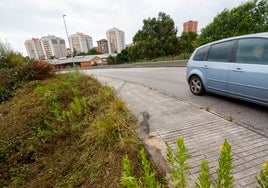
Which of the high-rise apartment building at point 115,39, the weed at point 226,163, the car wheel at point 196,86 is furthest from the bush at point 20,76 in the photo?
the high-rise apartment building at point 115,39

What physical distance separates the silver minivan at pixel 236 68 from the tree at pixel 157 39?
2850 centimetres

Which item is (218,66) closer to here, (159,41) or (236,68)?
(236,68)

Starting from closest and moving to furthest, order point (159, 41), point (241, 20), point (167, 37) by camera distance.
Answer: point (241, 20), point (159, 41), point (167, 37)

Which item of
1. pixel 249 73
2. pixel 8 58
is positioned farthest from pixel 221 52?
pixel 8 58

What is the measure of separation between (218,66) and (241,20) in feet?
67.2

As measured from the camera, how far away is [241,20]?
2028 centimetres

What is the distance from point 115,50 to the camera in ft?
351

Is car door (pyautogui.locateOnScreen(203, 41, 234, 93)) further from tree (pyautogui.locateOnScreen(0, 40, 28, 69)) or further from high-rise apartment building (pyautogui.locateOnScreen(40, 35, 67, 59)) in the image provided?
high-rise apartment building (pyautogui.locateOnScreen(40, 35, 67, 59))

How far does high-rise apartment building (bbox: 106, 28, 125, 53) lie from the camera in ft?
339

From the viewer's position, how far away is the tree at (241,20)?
62.9 ft

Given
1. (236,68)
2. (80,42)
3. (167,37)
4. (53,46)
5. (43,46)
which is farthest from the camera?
(80,42)

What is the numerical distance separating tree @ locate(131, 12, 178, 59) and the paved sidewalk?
2976cm

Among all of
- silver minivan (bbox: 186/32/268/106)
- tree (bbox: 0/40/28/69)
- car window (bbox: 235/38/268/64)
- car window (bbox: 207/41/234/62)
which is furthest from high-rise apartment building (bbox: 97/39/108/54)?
car window (bbox: 235/38/268/64)

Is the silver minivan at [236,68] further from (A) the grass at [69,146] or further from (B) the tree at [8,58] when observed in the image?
(B) the tree at [8,58]
